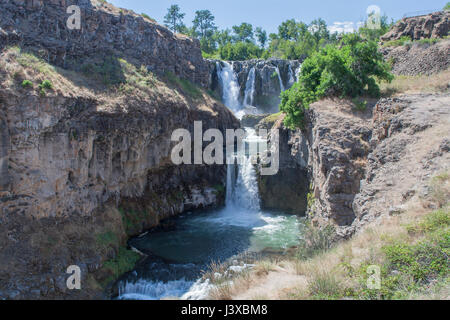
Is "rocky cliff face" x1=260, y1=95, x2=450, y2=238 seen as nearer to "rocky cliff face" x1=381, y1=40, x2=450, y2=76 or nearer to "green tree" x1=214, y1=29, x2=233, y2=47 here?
"rocky cliff face" x1=381, y1=40, x2=450, y2=76

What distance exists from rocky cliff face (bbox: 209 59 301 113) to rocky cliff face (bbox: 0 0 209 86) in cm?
1158

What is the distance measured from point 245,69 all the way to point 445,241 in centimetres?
3841

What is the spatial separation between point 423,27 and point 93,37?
27133 mm

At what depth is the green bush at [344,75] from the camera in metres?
20.2

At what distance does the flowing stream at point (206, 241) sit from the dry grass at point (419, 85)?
1095 centimetres

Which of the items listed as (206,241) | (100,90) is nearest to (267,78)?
(100,90)

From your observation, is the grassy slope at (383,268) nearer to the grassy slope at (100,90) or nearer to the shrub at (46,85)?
the grassy slope at (100,90)

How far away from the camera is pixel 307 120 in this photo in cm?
2133

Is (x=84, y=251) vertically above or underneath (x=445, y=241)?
underneath

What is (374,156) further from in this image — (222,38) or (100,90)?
(222,38)
